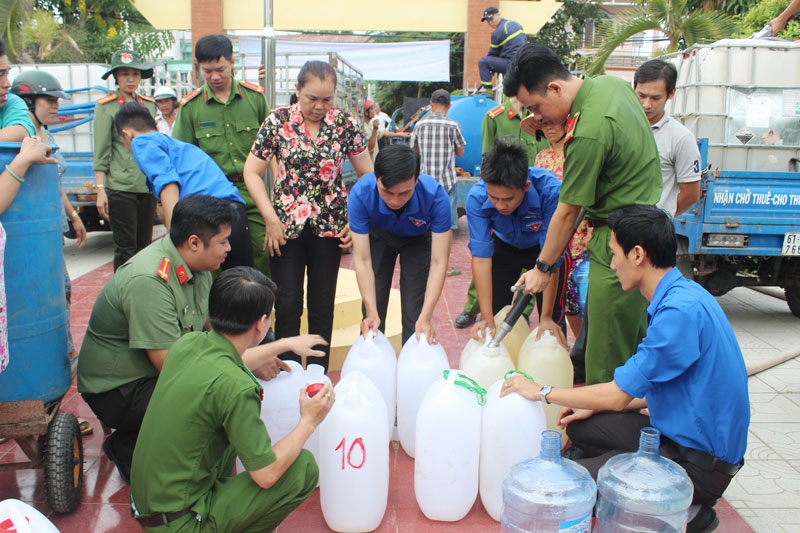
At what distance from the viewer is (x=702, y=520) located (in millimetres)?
2277

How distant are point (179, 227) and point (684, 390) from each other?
6.59 feet

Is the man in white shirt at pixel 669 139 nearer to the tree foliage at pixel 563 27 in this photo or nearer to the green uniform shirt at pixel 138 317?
the green uniform shirt at pixel 138 317

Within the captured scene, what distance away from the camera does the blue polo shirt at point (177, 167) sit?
10.5 ft

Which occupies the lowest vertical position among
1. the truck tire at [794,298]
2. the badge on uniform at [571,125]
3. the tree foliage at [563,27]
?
the truck tire at [794,298]

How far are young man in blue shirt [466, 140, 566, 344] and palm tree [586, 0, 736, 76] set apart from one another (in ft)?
28.1

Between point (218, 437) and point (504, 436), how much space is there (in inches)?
43.3

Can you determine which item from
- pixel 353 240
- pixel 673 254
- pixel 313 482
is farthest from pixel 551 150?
pixel 313 482

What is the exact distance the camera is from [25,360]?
8.16 feet

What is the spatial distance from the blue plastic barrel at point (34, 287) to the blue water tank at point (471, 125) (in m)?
7.05

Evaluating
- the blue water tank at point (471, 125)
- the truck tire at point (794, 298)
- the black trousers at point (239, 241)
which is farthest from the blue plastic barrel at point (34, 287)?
the blue water tank at point (471, 125)

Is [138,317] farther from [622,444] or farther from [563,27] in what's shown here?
[563,27]

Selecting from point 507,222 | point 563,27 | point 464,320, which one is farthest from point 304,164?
point 563,27

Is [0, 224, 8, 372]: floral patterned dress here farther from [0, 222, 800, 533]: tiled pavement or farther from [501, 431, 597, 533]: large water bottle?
[501, 431, 597, 533]: large water bottle

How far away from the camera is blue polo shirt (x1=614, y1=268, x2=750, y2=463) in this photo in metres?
2.07
